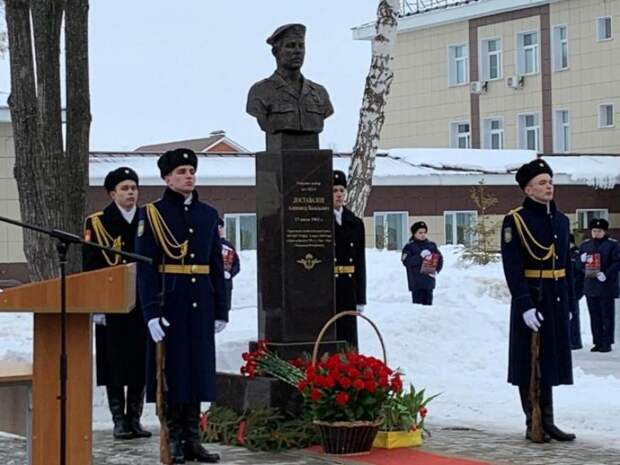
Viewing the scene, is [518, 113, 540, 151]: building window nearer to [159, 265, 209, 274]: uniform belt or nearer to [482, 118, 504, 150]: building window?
[482, 118, 504, 150]: building window

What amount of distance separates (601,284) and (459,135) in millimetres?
33477

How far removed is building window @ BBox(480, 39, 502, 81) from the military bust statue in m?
40.7

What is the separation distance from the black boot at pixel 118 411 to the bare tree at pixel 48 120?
404 centimetres

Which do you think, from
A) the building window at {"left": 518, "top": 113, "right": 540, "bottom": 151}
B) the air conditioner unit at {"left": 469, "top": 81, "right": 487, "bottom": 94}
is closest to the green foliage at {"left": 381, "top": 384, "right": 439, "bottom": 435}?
the building window at {"left": 518, "top": 113, "right": 540, "bottom": 151}

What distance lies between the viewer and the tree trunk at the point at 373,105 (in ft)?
64.9

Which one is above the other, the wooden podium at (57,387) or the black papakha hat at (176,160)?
the black papakha hat at (176,160)

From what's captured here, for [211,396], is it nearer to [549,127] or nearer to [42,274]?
[42,274]

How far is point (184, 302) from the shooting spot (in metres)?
9.59

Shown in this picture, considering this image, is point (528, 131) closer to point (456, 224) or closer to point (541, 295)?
point (456, 224)

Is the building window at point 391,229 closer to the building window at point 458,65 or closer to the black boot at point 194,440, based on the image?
the building window at point 458,65

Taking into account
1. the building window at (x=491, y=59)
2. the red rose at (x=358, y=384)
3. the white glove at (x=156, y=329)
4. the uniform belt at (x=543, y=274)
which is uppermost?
the building window at (x=491, y=59)

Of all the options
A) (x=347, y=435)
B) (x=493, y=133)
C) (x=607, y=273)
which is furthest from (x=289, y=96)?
(x=493, y=133)

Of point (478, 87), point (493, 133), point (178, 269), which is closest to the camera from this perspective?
point (178, 269)

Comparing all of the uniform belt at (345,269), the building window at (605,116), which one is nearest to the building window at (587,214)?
the building window at (605,116)
